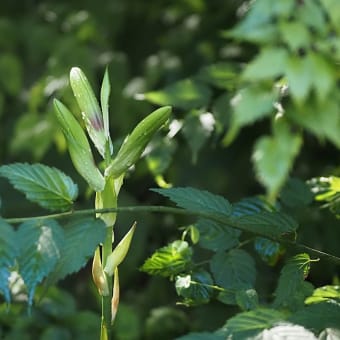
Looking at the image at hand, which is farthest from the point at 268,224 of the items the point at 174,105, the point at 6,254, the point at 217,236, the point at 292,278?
the point at 174,105

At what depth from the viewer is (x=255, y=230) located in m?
1.01

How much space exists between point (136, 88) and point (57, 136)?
27cm

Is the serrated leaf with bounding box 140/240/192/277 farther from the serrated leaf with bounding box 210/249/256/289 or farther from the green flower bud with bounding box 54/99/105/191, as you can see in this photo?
the green flower bud with bounding box 54/99/105/191

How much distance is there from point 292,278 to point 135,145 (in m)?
0.25

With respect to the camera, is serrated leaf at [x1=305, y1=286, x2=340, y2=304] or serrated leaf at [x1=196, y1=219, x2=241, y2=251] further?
serrated leaf at [x1=196, y1=219, x2=241, y2=251]

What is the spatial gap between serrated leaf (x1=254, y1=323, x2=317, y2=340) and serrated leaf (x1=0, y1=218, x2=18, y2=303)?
267 mm

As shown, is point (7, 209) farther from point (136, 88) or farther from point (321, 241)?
point (321, 241)

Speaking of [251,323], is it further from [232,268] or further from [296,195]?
[296,195]

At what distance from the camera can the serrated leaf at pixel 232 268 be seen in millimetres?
1159

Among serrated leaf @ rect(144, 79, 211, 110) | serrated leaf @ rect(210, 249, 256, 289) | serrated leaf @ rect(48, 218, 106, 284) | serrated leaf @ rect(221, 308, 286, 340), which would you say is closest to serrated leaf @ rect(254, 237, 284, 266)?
serrated leaf @ rect(210, 249, 256, 289)

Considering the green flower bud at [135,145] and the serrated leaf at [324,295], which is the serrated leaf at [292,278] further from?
the green flower bud at [135,145]

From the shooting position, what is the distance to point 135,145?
0.98 meters

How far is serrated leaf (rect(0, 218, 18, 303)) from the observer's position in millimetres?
901

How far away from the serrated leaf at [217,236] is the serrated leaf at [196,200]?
0.44ft
